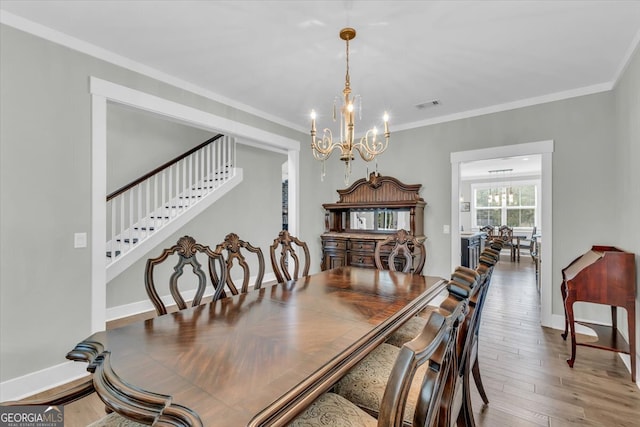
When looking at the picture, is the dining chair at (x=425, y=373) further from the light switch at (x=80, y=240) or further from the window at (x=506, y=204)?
the window at (x=506, y=204)

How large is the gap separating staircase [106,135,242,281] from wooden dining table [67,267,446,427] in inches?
106

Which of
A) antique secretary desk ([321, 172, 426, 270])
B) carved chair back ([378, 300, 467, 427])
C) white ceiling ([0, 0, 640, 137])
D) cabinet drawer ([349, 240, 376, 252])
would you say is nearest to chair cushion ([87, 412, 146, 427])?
carved chair back ([378, 300, 467, 427])

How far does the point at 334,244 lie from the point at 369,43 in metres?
3.12

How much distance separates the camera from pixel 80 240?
254 cm

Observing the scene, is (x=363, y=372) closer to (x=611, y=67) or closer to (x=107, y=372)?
(x=107, y=372)

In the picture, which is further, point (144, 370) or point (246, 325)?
point (246, 325)

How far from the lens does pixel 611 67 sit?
2.90 metres

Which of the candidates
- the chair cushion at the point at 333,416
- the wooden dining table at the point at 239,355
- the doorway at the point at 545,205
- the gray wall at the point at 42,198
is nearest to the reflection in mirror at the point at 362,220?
the doorway at the point at 545,205

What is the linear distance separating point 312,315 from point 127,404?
936mm

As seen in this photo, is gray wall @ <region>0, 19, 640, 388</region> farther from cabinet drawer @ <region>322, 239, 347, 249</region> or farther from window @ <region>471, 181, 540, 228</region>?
window @ <region>471, 181, 540, 228</region>

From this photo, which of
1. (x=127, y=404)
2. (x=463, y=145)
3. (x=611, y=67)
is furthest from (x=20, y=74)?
(x=611, y=67)

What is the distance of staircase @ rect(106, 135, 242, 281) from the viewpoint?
3967mm

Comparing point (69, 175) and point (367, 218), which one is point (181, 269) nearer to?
point (69, 175)

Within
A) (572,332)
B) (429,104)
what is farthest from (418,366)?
(429,104)
